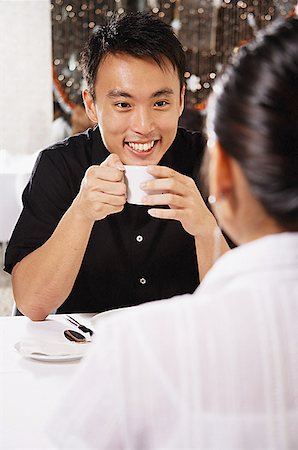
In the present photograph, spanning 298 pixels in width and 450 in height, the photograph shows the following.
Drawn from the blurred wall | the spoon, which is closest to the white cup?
the spoon

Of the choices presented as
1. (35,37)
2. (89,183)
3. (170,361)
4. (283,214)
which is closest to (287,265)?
(283,214)

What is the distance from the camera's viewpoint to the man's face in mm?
1716

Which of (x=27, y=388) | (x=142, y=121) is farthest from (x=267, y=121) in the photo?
(x=142, y=121)

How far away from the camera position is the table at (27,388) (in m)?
1.03

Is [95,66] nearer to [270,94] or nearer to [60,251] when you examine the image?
[60,251]

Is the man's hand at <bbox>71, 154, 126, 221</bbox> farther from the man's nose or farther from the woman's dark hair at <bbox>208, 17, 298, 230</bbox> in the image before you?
the woman's dark hair at <bbox>208, 17, 298, 230</bbox>

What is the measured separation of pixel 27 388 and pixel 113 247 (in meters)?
0.73

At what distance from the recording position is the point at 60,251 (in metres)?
1.65

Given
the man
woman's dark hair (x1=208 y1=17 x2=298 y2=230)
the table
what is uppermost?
woman's dark hair (x1=208 y1=17 x2=298 y2=230)

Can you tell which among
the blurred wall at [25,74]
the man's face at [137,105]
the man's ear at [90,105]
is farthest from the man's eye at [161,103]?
the blurred wall at [25,74]

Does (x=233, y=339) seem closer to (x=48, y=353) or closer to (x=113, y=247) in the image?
(x=48, y=353)

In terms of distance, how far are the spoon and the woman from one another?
65 centimetres

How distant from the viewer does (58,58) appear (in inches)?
173

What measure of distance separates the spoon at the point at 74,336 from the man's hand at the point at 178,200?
0.30 metres
